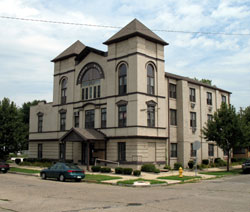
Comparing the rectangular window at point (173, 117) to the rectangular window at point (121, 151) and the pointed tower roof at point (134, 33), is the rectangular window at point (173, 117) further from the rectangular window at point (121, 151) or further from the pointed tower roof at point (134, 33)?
the pointed tower roof at point (134, 33)

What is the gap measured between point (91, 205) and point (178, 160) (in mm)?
24019

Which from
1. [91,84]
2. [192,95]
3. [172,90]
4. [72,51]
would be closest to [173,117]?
[172,90]

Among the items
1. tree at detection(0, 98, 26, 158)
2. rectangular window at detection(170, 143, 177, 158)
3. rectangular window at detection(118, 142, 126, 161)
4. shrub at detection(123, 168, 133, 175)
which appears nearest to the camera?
shrub at detection(123, 168, 133, 175)

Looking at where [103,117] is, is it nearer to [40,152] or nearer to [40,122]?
[40,122]

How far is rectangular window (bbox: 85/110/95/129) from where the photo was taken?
35562 mm

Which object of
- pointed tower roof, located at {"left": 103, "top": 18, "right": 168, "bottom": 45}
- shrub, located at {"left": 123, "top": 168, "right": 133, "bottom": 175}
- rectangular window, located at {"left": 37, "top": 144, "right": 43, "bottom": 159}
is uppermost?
pointed tower roof, located at {"left": 103, "top": 18, "right": 168, "bottom": 45}

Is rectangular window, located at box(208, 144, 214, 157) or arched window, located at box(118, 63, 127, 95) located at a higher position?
arched window, located at box(118, 63, 127, 95)

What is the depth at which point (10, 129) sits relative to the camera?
36.6 m

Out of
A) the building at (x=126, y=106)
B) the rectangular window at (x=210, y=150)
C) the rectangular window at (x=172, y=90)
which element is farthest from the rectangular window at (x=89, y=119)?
the rectangular window at (x=210, y=150)

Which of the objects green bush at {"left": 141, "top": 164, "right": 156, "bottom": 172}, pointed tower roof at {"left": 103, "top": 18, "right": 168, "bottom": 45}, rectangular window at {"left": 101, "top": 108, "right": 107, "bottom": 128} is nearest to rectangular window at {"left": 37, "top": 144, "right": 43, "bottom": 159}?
rectangular window at {"left": 101, "top": 108, "right": 107, "bottom": 128}

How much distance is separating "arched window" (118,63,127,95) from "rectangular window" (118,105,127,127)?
1525mm

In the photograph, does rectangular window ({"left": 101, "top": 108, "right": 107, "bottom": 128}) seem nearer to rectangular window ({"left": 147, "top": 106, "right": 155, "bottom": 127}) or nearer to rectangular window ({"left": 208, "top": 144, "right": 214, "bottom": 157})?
rectangular window ({"left": 147, "top": 106, "right": 155, "bottom": 127})

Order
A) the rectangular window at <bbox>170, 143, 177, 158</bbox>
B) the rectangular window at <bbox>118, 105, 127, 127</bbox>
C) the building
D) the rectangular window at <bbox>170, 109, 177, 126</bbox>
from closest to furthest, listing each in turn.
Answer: the building < the rectangular window at <bbox>118, 105, 127, 127</bbox> < the rectangular window at <bbox>170, 143, 177, 158</bbox> < the rectangular window at <bbox>170, 109, 177, 126</bbox>

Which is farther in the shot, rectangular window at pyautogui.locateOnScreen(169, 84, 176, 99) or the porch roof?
rectangular window at pyautogui.locateOnScreen(169, 84, 176, 99)
